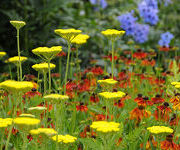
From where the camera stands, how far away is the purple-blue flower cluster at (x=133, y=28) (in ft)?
10.8

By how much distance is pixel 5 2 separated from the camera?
131 inches

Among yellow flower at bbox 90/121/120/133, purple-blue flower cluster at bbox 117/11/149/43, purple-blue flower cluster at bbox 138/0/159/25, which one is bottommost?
yellow flower at bbox 90/121/120/133

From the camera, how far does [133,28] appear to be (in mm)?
3361

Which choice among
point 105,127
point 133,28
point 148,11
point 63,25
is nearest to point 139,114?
point 105,127

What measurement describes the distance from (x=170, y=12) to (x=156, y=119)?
3.24 metres

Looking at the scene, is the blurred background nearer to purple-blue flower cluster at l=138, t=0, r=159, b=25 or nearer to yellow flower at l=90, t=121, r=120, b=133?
purple-blue flower cluster at l=138, t=0, r=159, b=25

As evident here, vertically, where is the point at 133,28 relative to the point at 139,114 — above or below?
above

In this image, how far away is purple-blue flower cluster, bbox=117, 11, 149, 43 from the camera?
3293mm

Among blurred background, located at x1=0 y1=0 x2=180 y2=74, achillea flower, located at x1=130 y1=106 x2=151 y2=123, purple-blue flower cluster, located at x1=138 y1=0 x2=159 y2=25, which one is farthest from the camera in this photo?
purple-blue flower cluster, located at x1=138 y1=0 x2=159 y2=25

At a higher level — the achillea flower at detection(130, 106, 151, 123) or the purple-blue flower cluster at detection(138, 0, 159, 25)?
the purple-blue flower cluster at detection(138, 0, 159, 25)

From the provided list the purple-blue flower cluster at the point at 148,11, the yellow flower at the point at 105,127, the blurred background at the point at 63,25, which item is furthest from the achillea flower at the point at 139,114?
the purple-blue flower cluster at the point at 148,11

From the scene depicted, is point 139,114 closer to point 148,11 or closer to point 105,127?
point 105,127

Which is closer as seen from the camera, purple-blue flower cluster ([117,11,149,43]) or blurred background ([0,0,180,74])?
blurred background ([0,0,180,74])

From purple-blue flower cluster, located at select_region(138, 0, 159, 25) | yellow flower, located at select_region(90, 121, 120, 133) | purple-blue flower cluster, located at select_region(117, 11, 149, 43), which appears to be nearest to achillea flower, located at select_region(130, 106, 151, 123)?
yellow flower, located at select_region(90, 121, 120, 133)
